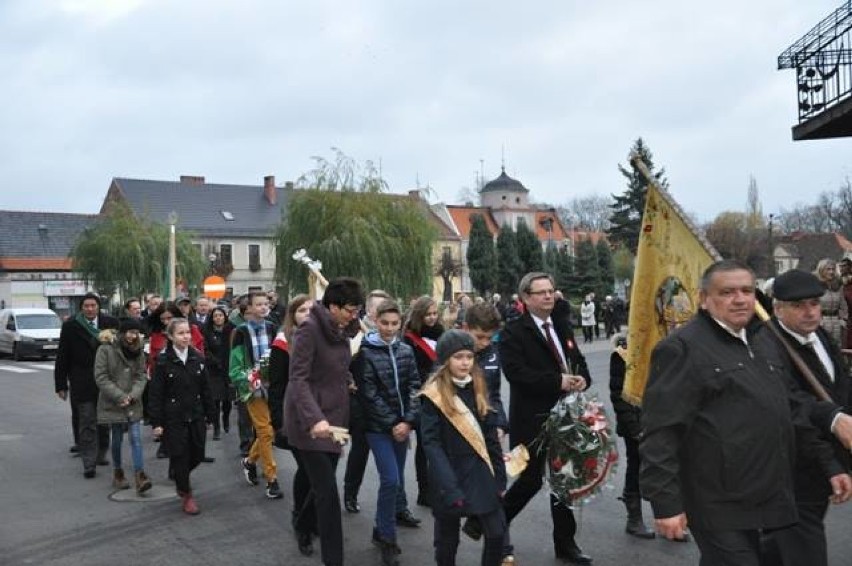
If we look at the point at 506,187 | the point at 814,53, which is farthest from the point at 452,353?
Answer: the point at 506,187

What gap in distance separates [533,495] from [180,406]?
3.35 metres

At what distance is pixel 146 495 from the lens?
27.5 ft

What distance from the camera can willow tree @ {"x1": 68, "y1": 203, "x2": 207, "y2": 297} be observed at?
4541cm

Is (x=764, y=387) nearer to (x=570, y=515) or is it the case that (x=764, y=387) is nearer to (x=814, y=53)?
(x=570, y=515)

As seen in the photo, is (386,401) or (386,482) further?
(386,401)

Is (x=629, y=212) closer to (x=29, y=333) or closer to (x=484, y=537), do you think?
(x=29, y=333)

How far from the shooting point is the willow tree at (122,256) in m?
45.4

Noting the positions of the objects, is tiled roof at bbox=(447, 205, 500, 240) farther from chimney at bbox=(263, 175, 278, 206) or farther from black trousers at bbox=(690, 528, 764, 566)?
black trousers at bbox=(690, 528, 764, 566)

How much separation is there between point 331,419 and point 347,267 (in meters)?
27.2

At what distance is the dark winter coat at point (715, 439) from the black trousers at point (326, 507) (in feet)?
8.08

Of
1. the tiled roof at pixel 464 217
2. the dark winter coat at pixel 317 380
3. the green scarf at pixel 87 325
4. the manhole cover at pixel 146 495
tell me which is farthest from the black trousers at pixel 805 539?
the tiled roof at pixel 464 217

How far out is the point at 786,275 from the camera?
15.1ft

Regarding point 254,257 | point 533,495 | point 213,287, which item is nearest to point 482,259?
point 254,257

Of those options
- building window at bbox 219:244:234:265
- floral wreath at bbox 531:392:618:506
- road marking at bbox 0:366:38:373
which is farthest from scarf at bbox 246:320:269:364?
building window at bbox 219:244:234:265
